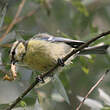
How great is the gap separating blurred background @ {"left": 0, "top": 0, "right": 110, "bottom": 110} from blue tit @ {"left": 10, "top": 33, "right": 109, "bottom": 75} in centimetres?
11

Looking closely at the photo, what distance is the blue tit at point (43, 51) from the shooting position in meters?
2.41

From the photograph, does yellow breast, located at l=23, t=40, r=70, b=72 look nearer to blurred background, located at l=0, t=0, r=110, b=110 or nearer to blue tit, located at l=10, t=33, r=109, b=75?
blue tit, located at l=10, t=33, r=109, b=75

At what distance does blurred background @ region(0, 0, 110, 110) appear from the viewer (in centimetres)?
277

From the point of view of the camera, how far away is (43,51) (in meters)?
2.44

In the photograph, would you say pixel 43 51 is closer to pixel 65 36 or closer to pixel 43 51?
pixel 43 51

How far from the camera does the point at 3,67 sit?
97.4 inches

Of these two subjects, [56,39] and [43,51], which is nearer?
[43,51]

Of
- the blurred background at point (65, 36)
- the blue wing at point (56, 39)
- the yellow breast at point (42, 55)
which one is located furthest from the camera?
the blurred background at point (65, 36)

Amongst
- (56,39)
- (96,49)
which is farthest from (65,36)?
(96,49)

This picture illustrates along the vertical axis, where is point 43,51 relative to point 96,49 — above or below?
above

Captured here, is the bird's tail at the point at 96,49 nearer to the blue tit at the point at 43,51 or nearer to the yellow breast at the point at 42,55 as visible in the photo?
the blue tit at the point at 43,51

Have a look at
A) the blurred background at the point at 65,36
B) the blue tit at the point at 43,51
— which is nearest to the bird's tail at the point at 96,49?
the blue tit at the point at 43,51

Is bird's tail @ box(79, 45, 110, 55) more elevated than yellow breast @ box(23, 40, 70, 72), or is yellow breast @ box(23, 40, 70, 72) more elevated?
yellow breast @ box(23, 40, 70, 72)

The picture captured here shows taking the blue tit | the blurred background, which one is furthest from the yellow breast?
the blurred background
